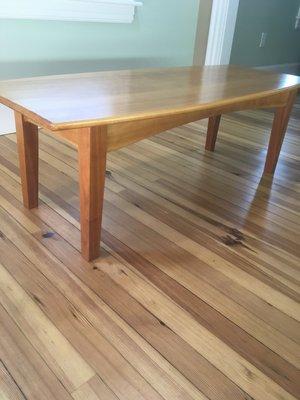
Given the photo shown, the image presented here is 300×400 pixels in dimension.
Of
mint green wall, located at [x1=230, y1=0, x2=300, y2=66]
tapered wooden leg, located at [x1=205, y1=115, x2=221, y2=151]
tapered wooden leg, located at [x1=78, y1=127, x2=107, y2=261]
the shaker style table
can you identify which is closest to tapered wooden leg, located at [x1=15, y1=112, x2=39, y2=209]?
the shaker style table

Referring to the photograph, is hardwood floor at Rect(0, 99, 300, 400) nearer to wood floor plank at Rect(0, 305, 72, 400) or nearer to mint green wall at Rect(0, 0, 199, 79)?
wood floor plank at Rect(0, 305, 72, 400)

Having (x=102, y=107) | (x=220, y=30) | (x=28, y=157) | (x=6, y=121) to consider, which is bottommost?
(x=6, y=121)

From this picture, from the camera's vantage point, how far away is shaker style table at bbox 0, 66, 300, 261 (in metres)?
0.91

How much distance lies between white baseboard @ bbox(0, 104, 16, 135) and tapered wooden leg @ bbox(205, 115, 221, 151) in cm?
109

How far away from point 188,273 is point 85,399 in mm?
476

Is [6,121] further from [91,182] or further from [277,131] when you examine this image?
[277,131]

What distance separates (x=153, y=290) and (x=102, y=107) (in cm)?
53

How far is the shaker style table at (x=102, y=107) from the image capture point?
0.91 metres

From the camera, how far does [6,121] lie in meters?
1.97

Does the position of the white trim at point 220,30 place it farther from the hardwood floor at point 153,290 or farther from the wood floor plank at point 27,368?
the wood floor plank at point 27,368

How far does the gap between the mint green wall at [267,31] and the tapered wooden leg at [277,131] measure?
1906mm

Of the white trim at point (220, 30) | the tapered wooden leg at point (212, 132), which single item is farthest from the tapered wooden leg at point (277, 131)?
the white trim at point (220, 30)

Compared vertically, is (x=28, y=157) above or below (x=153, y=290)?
above

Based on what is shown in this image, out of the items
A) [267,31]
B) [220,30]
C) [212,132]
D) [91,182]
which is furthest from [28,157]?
[267,31]
